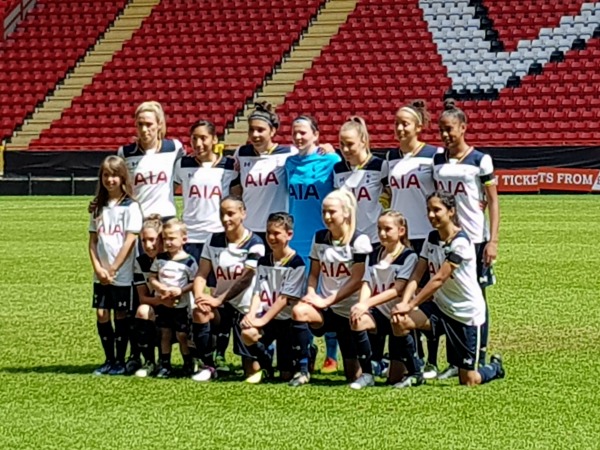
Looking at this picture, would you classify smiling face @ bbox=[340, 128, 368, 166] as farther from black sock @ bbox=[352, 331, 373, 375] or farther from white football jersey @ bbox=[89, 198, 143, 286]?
white football jersey @ bbox=[89, 198, 143, 286]

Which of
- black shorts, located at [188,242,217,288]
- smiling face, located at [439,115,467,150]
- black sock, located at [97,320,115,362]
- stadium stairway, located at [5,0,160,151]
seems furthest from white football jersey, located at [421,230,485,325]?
stadium stairway, located at [5,0,160,151]

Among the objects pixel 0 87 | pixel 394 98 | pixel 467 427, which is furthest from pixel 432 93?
pixel 467 427

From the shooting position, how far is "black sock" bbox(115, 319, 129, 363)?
867 centimetres

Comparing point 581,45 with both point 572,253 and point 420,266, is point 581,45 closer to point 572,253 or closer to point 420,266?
point 572,253

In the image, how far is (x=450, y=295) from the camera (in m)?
7.99

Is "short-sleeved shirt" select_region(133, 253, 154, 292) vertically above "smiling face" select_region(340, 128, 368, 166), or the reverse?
"smiling face" select_region(340, 128, 368, 166)

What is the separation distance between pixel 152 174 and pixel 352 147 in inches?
60.0

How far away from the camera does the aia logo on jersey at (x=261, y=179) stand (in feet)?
28.8

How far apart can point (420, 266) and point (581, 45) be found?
26688mm

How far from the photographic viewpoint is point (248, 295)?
8.43 metres

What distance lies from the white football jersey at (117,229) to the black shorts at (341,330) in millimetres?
1412

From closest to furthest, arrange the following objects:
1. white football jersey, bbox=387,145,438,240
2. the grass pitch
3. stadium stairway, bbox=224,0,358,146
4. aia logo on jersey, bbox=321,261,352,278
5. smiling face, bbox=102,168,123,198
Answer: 1. the grass pitch
2. aia logo on jersey, bbox=321,261,352,278
3. white football jersey, bbox=387,145,438,240
4. smiling face, bbox=102,168,123,198
5. stadium stairway, bbox=224,0,358,146

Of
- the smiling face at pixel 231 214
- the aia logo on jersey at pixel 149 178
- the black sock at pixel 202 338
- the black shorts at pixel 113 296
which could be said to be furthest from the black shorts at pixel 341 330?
the aia logo on jersey at pixel 149 178

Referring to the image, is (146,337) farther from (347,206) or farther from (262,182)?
(347,206)
